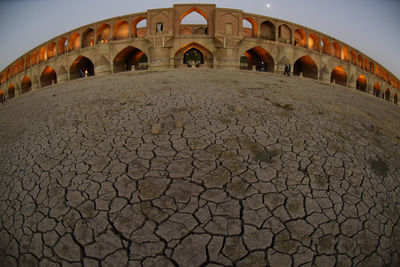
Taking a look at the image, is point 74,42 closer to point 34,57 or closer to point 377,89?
point 34,57

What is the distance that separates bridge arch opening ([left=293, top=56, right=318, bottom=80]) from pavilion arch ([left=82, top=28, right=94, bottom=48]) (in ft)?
63.9

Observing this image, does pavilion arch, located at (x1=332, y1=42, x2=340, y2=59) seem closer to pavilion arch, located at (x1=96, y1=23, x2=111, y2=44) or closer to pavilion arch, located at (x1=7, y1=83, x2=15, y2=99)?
pavilion arch, located at (x1=96, y1=23, x2=111, y2=44)

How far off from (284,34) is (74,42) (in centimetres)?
1914

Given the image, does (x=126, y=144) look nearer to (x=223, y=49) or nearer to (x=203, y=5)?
(x=223, y=49)

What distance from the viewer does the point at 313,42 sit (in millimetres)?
17312

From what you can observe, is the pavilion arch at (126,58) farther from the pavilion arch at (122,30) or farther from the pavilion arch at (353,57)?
the pavilion arch at (353,57)

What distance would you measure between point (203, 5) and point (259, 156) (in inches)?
610

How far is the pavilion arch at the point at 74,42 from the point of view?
55.6 feet

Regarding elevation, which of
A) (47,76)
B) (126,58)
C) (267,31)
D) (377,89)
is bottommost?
(377,89)

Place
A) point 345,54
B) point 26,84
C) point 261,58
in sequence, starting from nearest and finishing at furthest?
point 261,58 → point 345,54 → point 26,84

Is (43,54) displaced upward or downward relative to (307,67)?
upward

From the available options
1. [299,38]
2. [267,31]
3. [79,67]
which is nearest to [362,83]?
[299,38]

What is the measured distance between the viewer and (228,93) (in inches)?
151

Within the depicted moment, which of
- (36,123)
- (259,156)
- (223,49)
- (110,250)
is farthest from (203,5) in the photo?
(110,250)
